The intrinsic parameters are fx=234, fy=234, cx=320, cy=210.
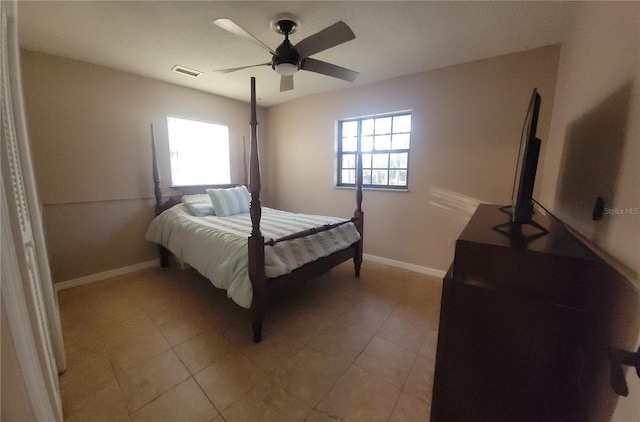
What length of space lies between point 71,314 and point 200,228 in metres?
1.28

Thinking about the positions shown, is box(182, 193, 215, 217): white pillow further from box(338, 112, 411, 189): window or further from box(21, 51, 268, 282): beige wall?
box(338, 112, 411, 189): window

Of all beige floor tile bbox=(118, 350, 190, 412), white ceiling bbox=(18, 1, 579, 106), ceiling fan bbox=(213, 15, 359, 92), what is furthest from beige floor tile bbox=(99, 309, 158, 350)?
white ceiling bbox=(18, 1, 579, 106)

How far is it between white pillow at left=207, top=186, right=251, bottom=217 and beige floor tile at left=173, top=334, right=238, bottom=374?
5.12ft

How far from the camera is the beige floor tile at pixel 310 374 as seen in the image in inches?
53.1

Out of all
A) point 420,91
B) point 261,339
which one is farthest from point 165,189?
point 420,91

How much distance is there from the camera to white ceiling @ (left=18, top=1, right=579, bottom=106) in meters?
1.65

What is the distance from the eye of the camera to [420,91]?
2.75 m

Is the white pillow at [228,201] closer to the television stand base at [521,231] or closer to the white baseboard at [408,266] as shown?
the white baseboard at [408,266]

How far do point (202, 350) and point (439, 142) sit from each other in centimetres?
304

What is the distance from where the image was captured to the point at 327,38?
5.07 ft

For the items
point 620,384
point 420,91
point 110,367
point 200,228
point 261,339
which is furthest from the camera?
point 420,91

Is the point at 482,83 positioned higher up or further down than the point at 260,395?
higher up

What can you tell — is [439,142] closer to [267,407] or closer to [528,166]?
[528,166]

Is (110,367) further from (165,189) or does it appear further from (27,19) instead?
(27,19)
